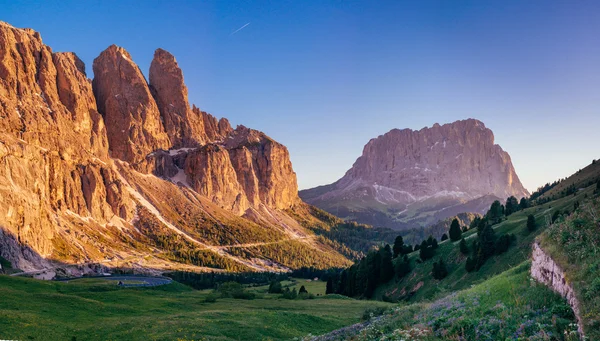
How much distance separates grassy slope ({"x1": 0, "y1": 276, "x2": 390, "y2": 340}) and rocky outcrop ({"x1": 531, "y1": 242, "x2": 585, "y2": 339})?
75.8 ft

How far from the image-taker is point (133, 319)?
1574 inches

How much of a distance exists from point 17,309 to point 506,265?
62.9 metres

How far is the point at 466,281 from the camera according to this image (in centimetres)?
6538

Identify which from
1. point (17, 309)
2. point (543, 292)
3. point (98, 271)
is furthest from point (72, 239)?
point (543, 292)

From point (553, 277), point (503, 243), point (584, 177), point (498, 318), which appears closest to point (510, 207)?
point (584, 177)

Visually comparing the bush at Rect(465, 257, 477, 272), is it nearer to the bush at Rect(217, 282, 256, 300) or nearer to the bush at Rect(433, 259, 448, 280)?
the bush at Rect(433, 259, 448, 280)

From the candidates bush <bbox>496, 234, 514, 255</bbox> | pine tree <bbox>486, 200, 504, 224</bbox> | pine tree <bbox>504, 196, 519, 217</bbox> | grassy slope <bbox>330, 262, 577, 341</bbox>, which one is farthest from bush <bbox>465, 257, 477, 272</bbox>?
grassy slope <bbox>330, 262, 577, 341</bbox>

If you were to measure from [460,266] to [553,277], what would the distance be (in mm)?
57786

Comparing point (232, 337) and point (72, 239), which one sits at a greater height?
point (72, 239)

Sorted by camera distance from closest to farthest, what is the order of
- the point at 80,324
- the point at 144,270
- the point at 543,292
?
the point at 543,292 < the point at 80,324 < the point at 144,270

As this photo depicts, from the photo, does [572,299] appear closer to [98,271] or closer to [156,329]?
[156,329]

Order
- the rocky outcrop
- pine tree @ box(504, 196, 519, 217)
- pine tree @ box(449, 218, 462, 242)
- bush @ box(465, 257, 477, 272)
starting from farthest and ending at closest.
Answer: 1. pine tree @ box(504, 196, 519, 217)
2. pine tree @ box(449, 218, 462, 242)
3. bush @ box(465, 257, 477, 272)
4. the rocky outcrop

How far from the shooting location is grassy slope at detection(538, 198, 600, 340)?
48.6ft

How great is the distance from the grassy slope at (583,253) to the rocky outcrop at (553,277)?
0.88ft
